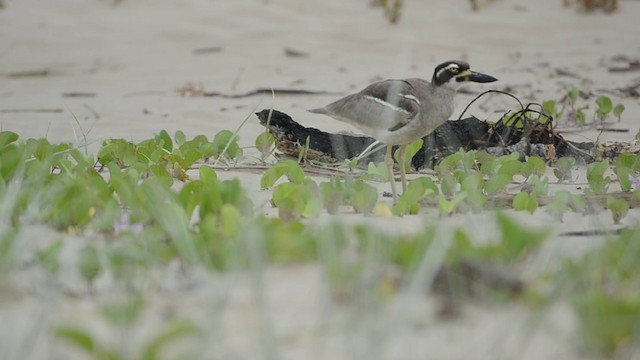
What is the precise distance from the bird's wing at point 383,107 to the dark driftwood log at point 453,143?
1.88 feet

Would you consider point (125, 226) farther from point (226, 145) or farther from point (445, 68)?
point (445, 68)

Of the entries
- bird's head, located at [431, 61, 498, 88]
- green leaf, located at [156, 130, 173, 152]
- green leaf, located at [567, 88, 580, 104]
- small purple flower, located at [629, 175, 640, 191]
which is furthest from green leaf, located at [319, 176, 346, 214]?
green leaf, located at [567, 88, 580, 104]

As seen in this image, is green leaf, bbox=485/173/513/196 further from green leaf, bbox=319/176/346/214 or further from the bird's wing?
green leaf, bbox=319/176/346/214

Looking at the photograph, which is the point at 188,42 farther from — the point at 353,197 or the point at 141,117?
the point at 353,197

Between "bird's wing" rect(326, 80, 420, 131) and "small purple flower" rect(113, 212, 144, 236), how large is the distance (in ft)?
5.29

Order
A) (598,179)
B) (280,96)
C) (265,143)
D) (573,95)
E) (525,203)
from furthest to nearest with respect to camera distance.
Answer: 1. (280,96)
2. (573,95)
3. (265,143)
4. (598,179)
5. (525,203)

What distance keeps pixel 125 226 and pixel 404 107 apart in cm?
181

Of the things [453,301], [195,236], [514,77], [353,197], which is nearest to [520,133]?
[353,197]

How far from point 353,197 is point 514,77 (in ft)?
14.6

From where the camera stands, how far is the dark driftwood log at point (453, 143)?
624 centimetres

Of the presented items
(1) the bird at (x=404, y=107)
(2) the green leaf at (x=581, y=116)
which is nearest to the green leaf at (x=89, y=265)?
(1) the bird at (x=404, y=107)

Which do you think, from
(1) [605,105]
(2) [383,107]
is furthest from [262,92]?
(2) [383,107]

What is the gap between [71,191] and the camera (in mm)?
4316

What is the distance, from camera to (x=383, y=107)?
5492 millimetres
